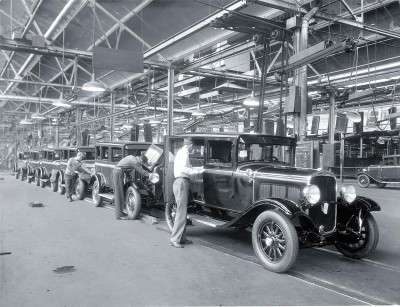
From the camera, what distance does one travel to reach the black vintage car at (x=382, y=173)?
1593cm

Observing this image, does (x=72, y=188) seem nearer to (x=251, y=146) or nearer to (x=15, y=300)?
(x=251, y=146)

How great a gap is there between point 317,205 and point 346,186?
0.58m

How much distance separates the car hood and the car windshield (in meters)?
0.14

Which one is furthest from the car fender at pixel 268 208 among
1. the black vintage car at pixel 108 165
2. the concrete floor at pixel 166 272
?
the black vintage car at pixel 108 165

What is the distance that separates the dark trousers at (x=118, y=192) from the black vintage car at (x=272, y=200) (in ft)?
6.50

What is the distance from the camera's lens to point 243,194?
226 inches

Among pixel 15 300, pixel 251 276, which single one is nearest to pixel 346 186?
pixel 251 276

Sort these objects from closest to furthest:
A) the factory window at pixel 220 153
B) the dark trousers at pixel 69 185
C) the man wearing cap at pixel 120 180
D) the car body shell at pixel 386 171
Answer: the factory window at pixel 220 153
the man wearing cap at pixel 120 180
the dark trousers at pixel 69 185
the car body shell at pixel 386 171

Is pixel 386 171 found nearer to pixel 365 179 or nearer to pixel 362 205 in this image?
pixel 365 179

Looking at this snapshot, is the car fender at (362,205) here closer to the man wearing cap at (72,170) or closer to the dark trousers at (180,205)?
the dark trousers at (180,205)

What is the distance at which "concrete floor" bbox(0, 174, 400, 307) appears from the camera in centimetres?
374

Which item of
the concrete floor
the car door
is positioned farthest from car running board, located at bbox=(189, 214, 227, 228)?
the concrete floor

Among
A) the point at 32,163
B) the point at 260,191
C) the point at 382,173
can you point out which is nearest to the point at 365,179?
the point at 382,173

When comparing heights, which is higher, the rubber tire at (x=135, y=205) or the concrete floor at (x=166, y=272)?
the rubber tire at (x=135, y=205)
